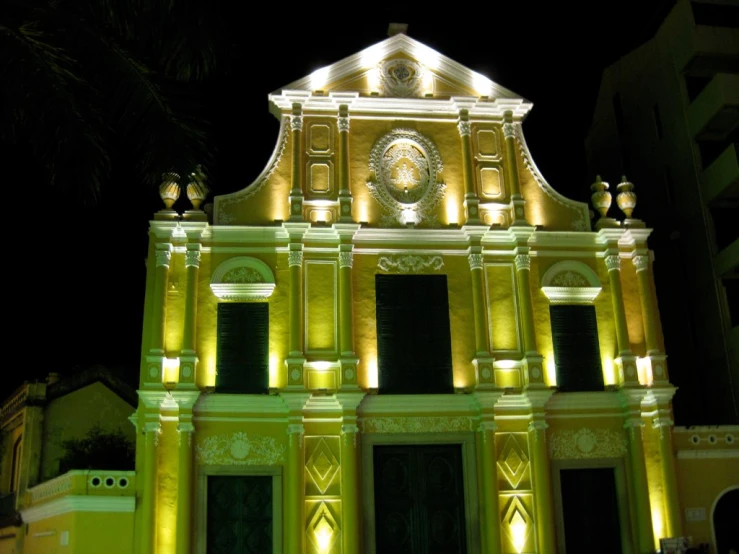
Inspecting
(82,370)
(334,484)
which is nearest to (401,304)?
(334,484)

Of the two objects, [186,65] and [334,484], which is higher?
[186,65]

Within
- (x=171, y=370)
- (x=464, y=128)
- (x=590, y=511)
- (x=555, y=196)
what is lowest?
(x=590, y=511)

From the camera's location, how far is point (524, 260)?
807 inches

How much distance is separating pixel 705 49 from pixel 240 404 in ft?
55.1

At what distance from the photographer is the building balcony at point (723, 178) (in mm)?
23859

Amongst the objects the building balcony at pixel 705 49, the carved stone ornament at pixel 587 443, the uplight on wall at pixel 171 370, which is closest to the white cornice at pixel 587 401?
the carved stone ornament at pixel 587 443

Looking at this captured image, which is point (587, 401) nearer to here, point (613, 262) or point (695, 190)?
point (613, 262)

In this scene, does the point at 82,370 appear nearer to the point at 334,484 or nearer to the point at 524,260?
the point at 334,484

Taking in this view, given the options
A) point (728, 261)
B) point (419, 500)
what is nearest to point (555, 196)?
point (728, 261)

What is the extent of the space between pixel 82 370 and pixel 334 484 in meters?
10.5

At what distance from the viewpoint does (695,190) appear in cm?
2547

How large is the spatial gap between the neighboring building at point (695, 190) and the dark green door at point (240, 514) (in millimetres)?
13010

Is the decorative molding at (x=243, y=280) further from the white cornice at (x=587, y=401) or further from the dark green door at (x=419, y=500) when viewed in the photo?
the white cornice at (x=587, y=401)

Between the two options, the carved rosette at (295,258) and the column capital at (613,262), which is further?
the column capital at (613,262)
